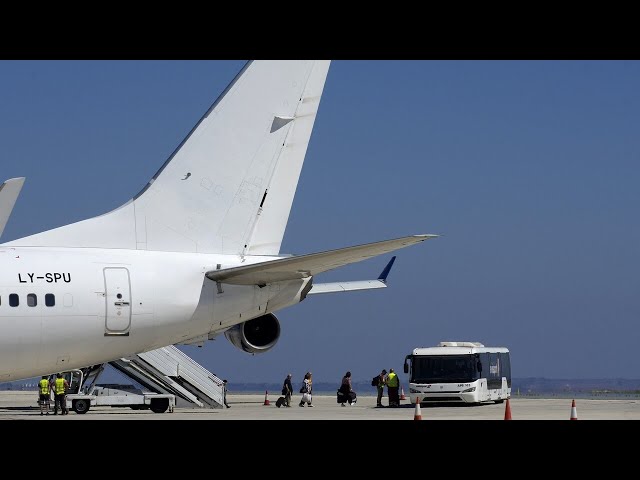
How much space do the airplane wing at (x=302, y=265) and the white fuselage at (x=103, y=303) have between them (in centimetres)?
33

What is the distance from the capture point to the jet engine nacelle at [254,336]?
3284 cm

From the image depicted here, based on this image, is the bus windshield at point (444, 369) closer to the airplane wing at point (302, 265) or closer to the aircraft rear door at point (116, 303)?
the airplane wing at point (302, 265)

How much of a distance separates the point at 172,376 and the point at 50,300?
15624mm

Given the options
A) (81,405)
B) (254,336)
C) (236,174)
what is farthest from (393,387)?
(236,174)

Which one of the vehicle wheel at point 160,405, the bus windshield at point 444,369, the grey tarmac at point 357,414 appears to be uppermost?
the bus windshield at point 444,369

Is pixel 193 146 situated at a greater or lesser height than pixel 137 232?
greater

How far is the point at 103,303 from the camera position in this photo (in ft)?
68.3

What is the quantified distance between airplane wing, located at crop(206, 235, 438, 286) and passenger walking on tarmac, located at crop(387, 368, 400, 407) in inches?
804

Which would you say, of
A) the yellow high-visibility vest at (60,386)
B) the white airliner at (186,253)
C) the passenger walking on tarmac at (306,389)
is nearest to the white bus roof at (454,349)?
the passenger walking on tarmac at (306,389)
